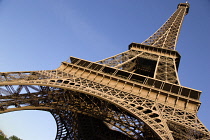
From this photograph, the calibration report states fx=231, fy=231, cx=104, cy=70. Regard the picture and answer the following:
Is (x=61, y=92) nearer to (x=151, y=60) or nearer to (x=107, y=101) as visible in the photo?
(x=107, y=101)

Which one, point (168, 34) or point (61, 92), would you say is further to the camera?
point (168, 34)

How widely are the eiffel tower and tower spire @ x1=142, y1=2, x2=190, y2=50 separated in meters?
8.57

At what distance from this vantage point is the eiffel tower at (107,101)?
14.6m

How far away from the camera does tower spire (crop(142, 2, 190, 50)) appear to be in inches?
1265

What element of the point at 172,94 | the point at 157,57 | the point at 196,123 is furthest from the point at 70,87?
the point at 157,57

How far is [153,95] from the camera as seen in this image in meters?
17.9

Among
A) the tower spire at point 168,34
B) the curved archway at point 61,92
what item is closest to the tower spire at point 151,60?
the tower spire at point 168,34

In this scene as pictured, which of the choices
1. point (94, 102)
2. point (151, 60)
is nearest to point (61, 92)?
point (94, 102)

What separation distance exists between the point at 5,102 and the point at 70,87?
14.9ft

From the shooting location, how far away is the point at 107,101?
16.0 m

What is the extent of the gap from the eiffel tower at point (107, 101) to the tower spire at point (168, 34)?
28.1ft

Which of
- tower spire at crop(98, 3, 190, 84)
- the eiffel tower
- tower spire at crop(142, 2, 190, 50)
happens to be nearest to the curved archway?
the eiffel tower

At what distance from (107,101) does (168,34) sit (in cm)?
2296

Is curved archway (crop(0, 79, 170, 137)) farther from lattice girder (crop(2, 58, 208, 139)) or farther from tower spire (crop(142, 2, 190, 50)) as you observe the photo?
tower spire (crop(142, 2, 190, 50))
